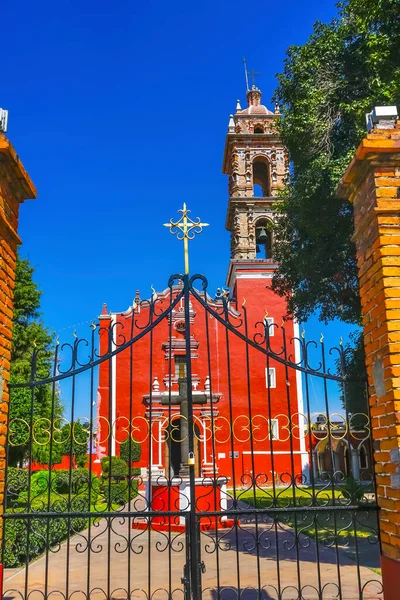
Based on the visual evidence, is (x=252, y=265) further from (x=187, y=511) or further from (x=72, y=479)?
(x=187, y=511)

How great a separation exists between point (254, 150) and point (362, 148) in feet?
84.6

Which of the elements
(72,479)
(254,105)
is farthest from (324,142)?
(254,105)

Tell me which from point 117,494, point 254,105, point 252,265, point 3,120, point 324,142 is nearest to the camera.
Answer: point 3,120

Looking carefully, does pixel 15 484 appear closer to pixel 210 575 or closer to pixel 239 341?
pixel 210 575

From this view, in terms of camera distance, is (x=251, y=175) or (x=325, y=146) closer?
(x=325, y=146)

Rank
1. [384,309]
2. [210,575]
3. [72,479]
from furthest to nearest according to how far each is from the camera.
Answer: [72,479], [210,575], [384,309]

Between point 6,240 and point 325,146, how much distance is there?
8725 mm

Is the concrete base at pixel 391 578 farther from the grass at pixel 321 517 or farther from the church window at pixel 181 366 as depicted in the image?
the church window at pixel 181 366

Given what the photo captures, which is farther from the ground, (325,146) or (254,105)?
(254,105)

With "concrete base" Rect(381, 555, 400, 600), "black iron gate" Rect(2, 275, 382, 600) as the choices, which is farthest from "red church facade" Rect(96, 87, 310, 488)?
"concrete base" Rect(381, 555, 400, 600)

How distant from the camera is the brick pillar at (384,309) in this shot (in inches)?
149

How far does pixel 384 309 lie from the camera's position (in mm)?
3916

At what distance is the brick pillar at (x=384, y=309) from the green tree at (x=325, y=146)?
21.1 feet

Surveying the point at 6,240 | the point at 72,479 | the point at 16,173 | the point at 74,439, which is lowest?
the point at 72,479
